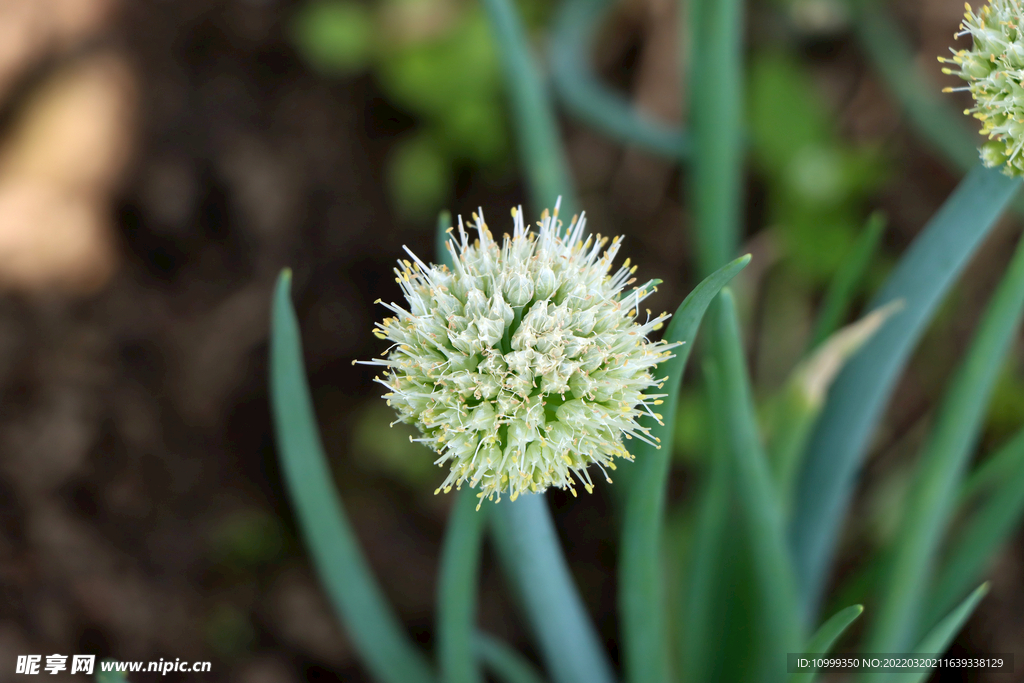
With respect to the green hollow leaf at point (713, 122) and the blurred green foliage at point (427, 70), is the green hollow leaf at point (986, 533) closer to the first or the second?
the green hollow leaf at point (713, 122)

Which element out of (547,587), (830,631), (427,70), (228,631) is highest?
Result: (427,70)

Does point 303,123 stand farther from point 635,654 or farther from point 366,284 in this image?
point 635,654

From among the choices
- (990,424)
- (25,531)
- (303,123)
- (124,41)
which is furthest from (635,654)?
(124,41)

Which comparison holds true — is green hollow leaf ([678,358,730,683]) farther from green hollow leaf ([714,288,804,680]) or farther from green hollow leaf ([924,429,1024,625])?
green hollow leaf ([924,429,1024,625])

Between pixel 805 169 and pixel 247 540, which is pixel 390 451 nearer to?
pixel 247 540

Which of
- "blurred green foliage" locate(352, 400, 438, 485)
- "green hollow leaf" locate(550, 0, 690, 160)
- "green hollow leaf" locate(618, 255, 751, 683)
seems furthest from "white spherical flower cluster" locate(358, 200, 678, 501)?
"blurred green foliage" locate(352, 400, 438, 485)

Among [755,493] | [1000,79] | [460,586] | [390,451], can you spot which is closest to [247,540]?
[390,451]
